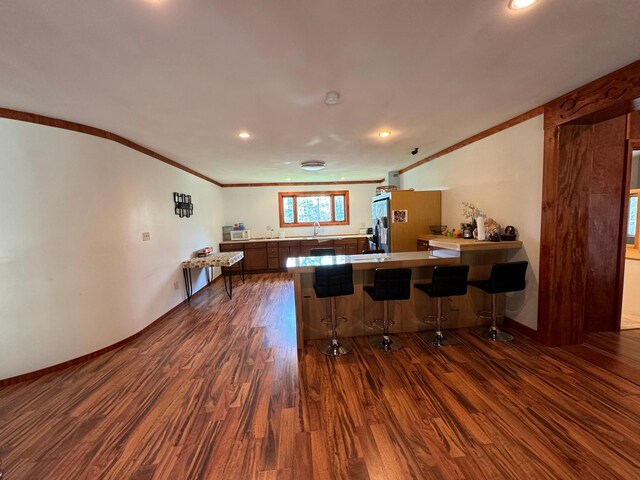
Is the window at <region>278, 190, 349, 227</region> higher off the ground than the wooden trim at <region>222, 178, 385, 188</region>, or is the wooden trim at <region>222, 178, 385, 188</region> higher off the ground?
the wooden trim at <region>222, 178, 385, 188</region>

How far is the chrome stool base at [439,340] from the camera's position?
9.94 ft

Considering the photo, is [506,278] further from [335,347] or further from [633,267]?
[633,267]

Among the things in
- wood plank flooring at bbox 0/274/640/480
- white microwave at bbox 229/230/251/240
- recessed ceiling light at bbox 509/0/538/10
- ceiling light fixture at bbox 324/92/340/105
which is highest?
recessed ceiling light at bbox 509/0/538/10

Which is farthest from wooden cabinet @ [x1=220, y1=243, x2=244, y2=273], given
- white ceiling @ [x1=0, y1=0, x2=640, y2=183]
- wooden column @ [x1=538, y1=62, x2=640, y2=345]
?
wooden column @ [x1=538, y1=62, x2=640, y2=345]

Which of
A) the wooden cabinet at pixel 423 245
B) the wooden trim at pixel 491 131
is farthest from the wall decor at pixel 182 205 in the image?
the wooden trim at pixel 491 131

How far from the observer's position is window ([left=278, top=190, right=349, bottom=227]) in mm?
7727

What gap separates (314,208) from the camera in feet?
25.6

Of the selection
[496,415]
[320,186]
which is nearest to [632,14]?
[496,415]

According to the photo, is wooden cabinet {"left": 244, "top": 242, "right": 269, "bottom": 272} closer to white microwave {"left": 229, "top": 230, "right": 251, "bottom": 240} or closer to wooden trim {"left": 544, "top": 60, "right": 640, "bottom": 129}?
white microwave {"left": 229, "top": 230, "right": 251, "bottom": 240}

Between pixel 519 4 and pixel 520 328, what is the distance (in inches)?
127

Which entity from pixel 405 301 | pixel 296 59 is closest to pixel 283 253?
pixel 405 301

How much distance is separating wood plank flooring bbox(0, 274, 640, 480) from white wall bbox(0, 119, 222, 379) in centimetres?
40

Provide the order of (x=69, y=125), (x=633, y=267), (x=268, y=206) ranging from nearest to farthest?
(x=69, y=125)
(x=633, y=267)
(x=268, y=206)

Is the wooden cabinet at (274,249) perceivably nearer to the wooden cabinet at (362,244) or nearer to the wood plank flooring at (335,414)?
the wooden cabinet at (362,244)
